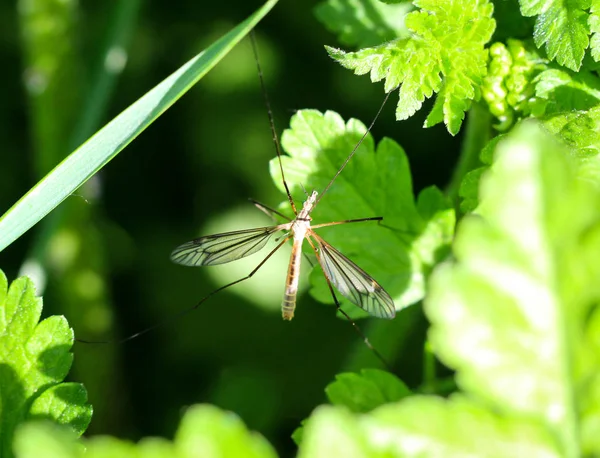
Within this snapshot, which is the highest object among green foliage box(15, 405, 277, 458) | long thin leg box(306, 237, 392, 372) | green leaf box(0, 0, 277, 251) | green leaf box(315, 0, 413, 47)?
green leaf box(0, 0, 277, 251)

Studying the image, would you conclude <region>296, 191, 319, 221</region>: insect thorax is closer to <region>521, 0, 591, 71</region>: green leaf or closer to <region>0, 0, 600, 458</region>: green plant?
<region>0, 0, 600, 458</region>: green plant

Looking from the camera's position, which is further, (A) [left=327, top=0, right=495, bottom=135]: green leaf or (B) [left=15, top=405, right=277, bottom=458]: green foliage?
(A) [left=327, top=0, right=495, bottom=135]: green leaf

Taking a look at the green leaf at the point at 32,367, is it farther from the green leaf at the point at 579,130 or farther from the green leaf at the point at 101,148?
the green leaf at the point at 579,130

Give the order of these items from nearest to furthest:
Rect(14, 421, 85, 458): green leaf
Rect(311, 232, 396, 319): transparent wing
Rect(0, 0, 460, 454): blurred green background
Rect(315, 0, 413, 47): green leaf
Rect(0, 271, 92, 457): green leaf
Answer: Rect(14, 421, 85, 458): green leaf
Rect(0, 271, 92, 457): green leaf
Rect(311, 232, 396, 319): transparent wing
Rect(315, 0, 413, 47): green leaf
Rect(0, 0, 460, 454): blurred green background

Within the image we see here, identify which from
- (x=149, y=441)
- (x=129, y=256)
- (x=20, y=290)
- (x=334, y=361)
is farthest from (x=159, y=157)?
(x=149, y=441)

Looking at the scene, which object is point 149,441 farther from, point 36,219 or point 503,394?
point 36,219

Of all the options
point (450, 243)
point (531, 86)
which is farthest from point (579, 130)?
point (450, 243)

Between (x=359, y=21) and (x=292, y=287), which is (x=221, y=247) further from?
(x=359, y=21)

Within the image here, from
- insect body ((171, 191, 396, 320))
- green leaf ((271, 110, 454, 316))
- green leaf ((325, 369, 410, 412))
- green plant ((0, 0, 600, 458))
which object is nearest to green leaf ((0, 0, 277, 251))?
green plant ((0, 0, 600, 458))
